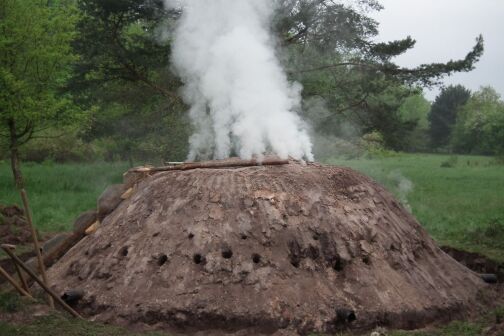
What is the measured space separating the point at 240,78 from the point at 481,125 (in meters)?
46.0

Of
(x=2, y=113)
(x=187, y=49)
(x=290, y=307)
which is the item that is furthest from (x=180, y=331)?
(x=2, y=113)

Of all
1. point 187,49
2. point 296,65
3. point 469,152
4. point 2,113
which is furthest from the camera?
point 469,152

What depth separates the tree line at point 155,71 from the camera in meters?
16.1

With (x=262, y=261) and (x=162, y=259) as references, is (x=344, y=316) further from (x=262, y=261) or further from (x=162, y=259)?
(x=162, y=259)

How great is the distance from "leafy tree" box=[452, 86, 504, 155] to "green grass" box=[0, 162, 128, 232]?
29.2m

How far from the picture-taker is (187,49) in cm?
1316

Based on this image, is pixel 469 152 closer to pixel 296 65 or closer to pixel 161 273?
pixel 296 65

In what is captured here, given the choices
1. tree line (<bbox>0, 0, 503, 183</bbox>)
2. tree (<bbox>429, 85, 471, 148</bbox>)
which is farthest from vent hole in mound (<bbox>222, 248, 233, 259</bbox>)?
tree (<bbox>429, 85, 471, 148</bbox>)

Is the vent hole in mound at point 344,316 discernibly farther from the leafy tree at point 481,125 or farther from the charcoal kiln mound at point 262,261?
the leafy tree at point 481,125

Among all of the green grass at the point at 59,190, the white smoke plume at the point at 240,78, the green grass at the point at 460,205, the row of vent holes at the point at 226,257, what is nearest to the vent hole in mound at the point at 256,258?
the row of vent holes at the point at 226,257

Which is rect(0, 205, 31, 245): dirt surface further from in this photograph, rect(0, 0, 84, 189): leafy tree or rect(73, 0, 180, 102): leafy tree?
rect(73, 0, 180, 102): leafy tree

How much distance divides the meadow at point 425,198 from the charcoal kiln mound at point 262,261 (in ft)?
11.6

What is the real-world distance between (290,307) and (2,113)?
40.4 feet

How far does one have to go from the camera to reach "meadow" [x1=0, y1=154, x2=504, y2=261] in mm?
11656
